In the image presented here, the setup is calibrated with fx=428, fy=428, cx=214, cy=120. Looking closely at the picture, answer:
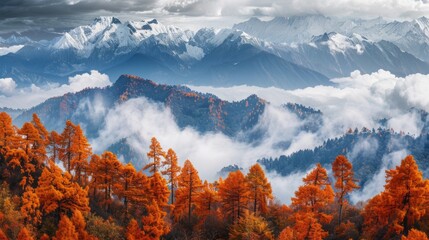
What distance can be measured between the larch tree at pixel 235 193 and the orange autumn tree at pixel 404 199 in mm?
23854

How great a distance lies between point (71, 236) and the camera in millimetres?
68250

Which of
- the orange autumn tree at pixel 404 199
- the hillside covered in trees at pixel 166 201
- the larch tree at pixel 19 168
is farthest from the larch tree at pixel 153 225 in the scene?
the orange autumn tree at pixel 404 199

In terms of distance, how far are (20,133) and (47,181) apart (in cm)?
1982

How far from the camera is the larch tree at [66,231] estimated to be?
67.2 meters

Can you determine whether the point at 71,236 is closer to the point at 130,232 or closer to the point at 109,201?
the point at 130,232

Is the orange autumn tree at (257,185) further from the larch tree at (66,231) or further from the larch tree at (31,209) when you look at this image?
the larch tree at (31,209)

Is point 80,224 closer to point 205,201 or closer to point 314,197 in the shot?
point 205,201

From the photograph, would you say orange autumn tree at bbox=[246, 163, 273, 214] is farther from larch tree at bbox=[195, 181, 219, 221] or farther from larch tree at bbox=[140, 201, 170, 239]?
larch tree at bbox=[140, 201, 170, 239]

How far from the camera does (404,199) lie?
7038 cm

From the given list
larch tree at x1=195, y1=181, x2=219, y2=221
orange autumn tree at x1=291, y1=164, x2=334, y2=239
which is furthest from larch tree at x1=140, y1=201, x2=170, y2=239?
orange autumn tree at x1=291, y1=164, x2=334, y2=239

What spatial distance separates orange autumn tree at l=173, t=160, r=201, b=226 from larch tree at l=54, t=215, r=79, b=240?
74.4 feet

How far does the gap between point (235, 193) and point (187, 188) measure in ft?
33.0

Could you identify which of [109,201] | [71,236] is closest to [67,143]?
A: [109,201]

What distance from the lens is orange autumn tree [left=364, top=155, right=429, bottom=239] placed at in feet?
226
